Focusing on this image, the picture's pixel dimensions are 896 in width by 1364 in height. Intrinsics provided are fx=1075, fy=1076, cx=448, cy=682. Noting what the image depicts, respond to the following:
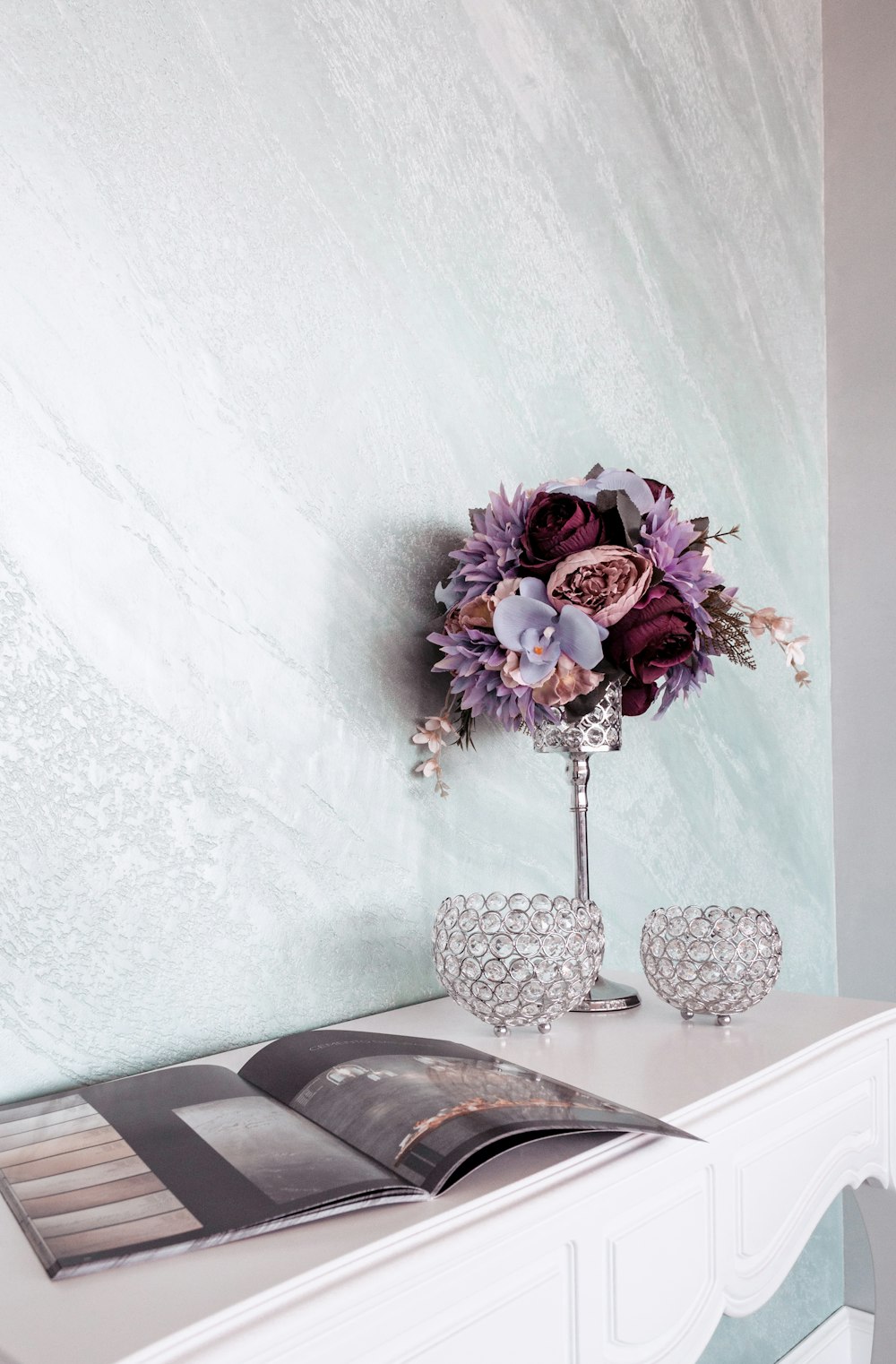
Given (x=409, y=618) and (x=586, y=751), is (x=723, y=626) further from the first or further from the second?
(x=409, y=618)

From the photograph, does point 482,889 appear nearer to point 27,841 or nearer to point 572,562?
point 572,562

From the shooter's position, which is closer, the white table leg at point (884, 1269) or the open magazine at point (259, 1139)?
the open magazine at point (259, 1139)

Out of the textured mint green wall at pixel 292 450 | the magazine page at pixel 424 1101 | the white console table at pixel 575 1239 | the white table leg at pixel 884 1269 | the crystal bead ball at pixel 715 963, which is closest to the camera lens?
the white console table at pixel 575 1239

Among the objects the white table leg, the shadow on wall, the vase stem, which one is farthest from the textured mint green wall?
the white table leg

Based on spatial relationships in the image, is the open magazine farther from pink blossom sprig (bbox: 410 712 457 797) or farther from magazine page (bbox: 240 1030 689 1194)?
pink blossom sprig (bbox: 410 712 457 797)

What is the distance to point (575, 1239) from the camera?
0.61 meters

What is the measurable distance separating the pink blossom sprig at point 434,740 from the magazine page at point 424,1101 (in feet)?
1.05

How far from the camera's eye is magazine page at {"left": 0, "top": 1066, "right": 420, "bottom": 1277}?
0.51 metres

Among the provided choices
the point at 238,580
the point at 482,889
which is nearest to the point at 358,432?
the point at 238,580

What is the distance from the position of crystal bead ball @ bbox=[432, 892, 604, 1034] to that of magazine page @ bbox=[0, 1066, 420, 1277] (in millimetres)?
202

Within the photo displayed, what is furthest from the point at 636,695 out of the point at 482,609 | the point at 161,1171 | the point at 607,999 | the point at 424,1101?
the point at 161,1171

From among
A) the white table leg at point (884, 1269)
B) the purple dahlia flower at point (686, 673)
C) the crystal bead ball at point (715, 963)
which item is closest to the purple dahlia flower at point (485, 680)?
the purple dahlia flower at point (686, 673)

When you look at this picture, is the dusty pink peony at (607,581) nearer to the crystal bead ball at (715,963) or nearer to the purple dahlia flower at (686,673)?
the purple dahlia flower at (686,673)

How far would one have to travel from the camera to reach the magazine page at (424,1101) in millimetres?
579
